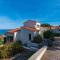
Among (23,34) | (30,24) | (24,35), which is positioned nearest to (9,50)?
(24,35)

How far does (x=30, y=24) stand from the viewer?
4209cm

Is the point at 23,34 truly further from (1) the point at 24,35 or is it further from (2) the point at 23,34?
(1) the point at 24,35

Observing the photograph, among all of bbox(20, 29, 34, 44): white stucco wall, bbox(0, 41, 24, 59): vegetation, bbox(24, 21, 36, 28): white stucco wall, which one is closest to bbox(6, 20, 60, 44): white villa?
bbox(20, 29, 34, 44): white stucco wall

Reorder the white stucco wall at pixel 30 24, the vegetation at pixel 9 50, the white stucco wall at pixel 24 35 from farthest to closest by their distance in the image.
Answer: the white stucco wall at pixel 30 24 < the white stucco wall at pixel 24 35 < the vegetation at pixel 9 50

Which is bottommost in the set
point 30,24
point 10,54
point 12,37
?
point 10,54

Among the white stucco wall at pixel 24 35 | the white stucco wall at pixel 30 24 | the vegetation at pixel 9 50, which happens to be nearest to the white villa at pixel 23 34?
the white stucco wall at pixel 24 35

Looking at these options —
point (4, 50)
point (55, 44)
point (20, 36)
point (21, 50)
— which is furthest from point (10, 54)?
point (20, 36)

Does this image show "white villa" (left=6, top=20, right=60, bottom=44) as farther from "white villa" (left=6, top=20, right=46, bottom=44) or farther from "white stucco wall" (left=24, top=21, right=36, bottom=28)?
"white stucco wall" (left=24, top=21, right=36, bottom=28)

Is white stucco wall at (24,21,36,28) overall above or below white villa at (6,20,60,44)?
above

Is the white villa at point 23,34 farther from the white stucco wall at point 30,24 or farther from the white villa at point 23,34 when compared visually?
the white stucco wall at point 30,24

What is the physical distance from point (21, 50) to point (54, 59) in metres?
13.4

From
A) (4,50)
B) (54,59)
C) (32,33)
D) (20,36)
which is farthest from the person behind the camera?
(20,36)

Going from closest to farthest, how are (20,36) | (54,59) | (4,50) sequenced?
1. (54,59)
2. (4,50)
3. (20,36)

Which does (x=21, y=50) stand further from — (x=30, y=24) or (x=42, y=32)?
(x=30, y=24)
